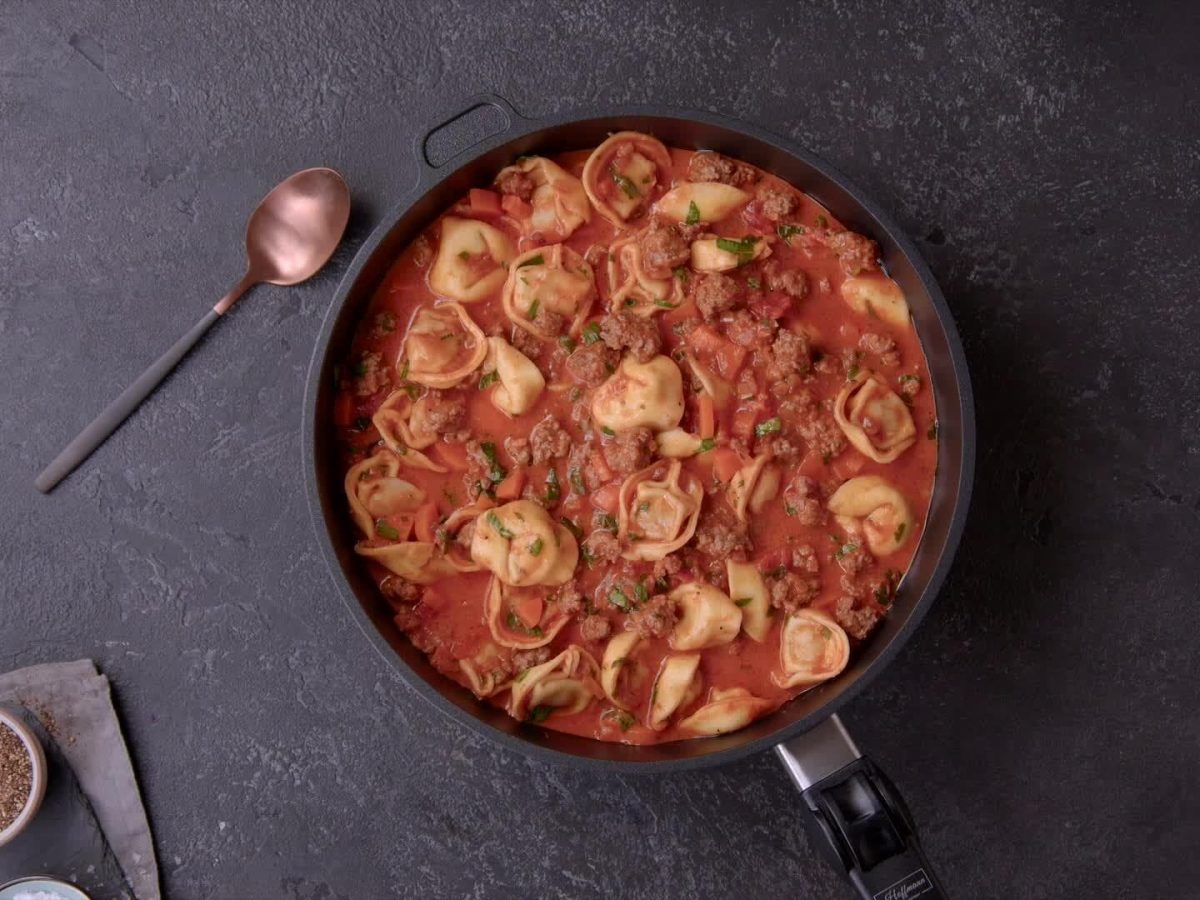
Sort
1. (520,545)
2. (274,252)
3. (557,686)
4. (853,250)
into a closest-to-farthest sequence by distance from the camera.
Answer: (520,545) < (557,686) < (853,250) < (274,252)

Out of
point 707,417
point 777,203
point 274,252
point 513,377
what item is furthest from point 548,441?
point 274,252

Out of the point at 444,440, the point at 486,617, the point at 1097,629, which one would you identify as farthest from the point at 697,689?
the point at 1097,629

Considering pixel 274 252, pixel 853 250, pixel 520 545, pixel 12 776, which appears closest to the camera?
pixel 520 545

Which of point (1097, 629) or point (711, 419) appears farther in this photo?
point (1097, 629)

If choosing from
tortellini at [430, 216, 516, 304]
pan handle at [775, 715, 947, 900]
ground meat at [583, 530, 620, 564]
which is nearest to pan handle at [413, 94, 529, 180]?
tortellini at [430, 216, 516, 304]

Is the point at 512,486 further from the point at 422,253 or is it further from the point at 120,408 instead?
the point at 120,408

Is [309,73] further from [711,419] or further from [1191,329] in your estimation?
[1191,329]
